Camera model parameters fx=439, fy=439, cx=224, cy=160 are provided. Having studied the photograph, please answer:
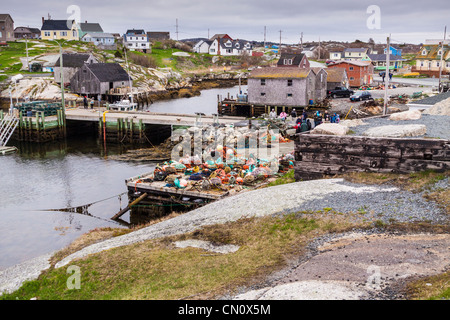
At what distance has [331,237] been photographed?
11781 mm

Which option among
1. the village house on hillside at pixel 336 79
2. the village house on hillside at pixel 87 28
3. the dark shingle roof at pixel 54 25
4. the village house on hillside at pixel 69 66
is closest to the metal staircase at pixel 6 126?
the village house on hillside at pixel 69 66

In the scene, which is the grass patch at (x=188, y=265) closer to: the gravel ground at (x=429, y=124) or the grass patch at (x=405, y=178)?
the grass patch at (x=405, y=178)

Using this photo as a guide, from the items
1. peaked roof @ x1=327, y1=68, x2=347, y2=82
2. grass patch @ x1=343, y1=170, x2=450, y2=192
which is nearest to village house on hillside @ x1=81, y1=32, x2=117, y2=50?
peaked roof @ x1=327, y1=68, x2=347, y2=82

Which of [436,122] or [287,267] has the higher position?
[436,122]

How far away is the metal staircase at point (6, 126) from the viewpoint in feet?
152

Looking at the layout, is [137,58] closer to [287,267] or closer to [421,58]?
[421,58]

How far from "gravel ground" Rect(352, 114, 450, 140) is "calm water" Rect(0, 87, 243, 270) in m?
13.8

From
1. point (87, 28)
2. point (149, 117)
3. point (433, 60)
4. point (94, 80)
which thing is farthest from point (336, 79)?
point (87, 28)

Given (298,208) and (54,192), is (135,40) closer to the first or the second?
(54,192)

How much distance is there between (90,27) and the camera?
137250 millimetres

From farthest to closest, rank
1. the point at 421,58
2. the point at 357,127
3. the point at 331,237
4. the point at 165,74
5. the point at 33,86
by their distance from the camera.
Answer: the point at 165,74
the point at 421,58
the point at 33,86
the point at 357,127
the point at 331,237

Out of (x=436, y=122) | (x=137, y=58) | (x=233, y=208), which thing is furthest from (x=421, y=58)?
(x=233, y=208)

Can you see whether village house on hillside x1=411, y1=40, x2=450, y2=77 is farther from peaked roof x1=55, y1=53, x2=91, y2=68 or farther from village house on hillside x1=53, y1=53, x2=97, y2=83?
peaked roof x1=55, y1=53, x2=91, y2=68

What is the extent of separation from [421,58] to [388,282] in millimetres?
100191
